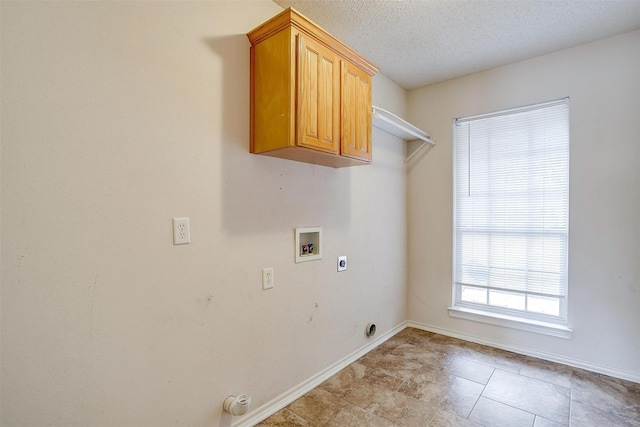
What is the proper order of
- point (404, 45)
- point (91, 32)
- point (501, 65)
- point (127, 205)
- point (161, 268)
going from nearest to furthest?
point (91, 32) → point (127, 205) → point (161, 268) → point (404, 45) → point (501, 65)

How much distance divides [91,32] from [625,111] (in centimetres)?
354

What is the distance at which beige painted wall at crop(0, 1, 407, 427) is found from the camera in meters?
1.07

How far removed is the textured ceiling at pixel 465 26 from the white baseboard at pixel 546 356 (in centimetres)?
269

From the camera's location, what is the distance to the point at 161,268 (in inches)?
55.4

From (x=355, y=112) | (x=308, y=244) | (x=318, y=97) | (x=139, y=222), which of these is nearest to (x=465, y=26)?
(x=355, y=112)

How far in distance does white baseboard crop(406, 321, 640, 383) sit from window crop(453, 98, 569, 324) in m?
0.29

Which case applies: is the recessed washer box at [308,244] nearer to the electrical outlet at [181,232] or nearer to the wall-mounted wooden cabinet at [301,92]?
the wall-mounted wooden cabinet at [301,92]

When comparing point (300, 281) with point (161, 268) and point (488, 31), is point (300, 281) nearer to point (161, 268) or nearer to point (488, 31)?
point (161, 268)

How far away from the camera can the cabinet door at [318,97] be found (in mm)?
1622

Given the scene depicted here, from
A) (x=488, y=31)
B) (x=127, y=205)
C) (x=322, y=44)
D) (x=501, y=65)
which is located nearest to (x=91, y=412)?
(x=127, y=205)

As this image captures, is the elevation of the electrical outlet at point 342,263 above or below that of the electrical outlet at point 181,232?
below

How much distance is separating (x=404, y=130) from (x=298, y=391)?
2485 mm

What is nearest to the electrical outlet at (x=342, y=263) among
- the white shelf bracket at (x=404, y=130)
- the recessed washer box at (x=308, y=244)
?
the recessed washer box at (x=308, y=244)

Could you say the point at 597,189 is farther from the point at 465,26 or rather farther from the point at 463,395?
the point at 463,395
